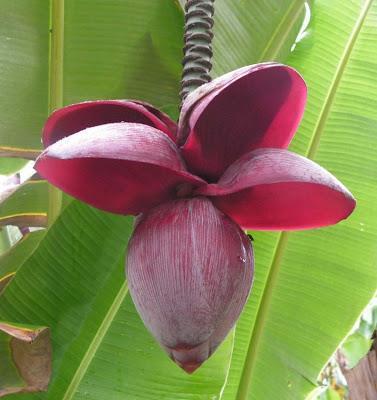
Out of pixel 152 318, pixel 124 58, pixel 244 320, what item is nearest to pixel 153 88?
pixel 124 58

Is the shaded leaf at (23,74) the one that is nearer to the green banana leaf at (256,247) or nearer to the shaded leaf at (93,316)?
the green banana leaf at (256,247)

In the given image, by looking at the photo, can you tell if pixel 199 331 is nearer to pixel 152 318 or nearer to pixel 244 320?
pixel 152 318

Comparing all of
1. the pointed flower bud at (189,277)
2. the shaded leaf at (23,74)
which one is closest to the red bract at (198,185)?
the pointed flower bud at (189,277)

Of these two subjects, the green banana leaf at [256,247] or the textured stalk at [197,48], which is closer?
the textured stalk at [197,48]

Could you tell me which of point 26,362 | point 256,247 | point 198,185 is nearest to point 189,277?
point 198,185

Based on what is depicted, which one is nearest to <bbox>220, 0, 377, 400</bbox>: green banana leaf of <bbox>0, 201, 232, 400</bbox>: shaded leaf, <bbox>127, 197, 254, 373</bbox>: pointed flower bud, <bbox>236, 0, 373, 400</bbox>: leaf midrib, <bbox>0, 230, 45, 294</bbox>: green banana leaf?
<bbox>236, 0, 373, 400</bbox>: leaf midrib

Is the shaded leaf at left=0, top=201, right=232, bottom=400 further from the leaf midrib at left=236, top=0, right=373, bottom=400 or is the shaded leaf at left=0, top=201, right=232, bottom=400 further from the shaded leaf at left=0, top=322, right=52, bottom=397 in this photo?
the leaf midrib at left=236, top=0, right=373, bottom=400

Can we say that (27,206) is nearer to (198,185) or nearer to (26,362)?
(26,362)
